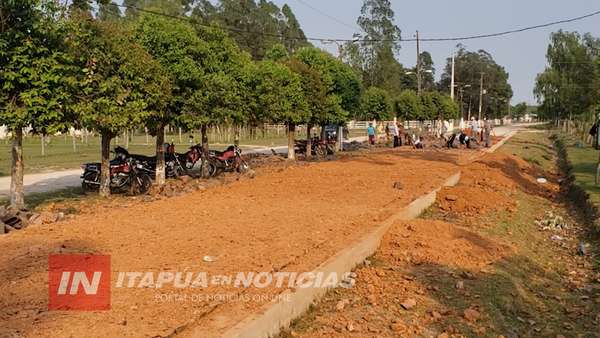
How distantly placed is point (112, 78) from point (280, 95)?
9.83 metres

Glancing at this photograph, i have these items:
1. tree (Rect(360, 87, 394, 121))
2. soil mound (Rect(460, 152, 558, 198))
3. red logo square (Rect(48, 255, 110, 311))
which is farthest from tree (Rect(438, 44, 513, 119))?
red logo square (Rect(48, 255, 110, 311))

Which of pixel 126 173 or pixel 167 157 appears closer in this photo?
A: pixel 126 173

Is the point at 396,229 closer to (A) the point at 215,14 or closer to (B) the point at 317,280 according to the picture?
(B) the point at 317,280

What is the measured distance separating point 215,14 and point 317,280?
70578mm

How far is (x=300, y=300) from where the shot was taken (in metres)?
5.73

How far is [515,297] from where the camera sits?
6.91 meters

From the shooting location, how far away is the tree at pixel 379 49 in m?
72.4

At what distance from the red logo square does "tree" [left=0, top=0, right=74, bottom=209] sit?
4.78 m

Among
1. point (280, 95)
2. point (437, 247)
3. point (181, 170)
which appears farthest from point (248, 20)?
point (437, 247)

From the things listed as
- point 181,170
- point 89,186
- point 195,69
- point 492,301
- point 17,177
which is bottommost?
point 492,301

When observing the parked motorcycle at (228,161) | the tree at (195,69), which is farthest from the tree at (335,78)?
the tree at (195,69)

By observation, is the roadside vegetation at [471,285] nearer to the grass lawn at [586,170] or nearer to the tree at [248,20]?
the grass lawn at [586,170]

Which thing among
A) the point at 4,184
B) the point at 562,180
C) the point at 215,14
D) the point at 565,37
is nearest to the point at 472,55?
the point at 565,37

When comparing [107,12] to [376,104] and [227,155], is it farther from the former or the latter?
[227,155]
